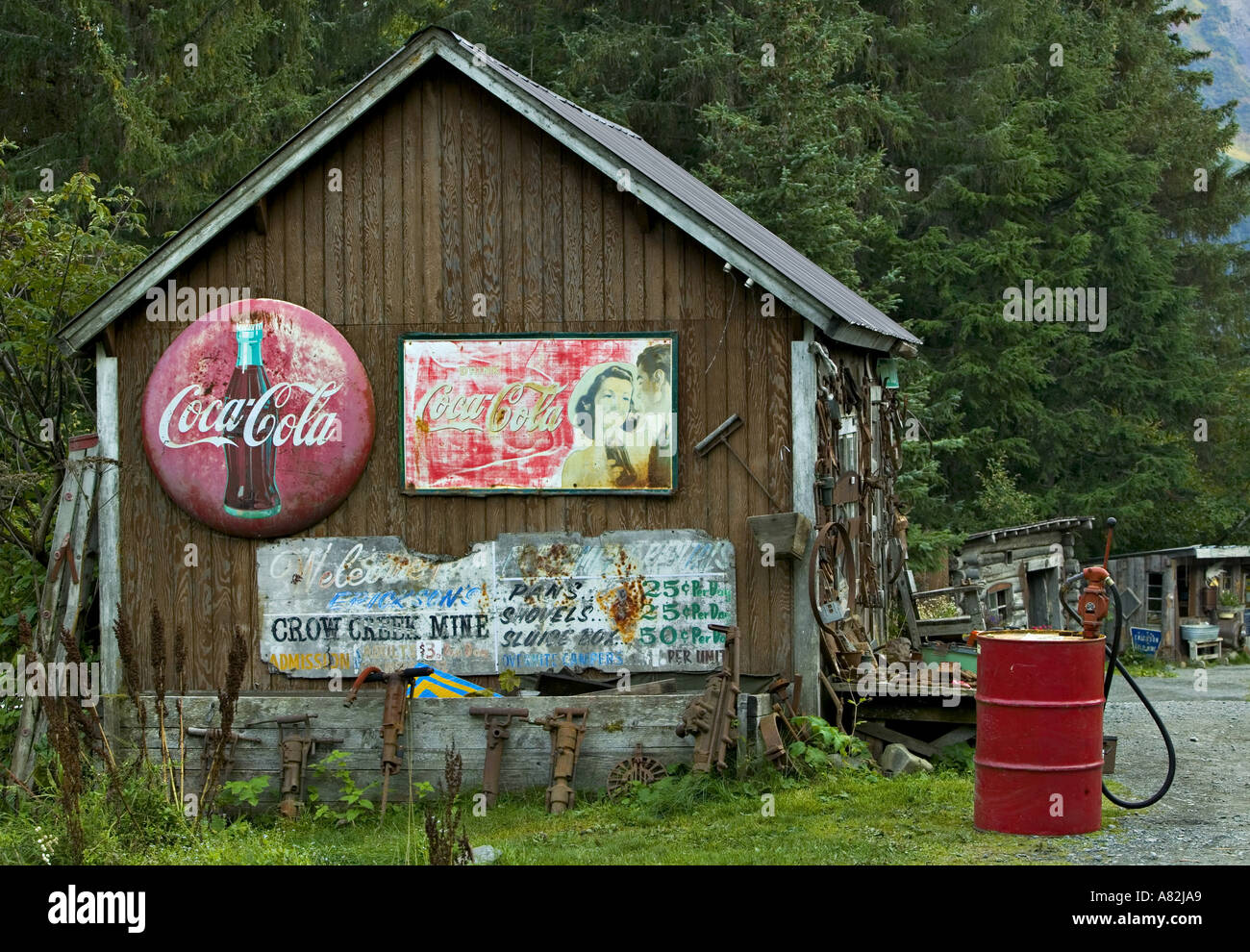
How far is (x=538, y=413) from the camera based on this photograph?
12.0 metres

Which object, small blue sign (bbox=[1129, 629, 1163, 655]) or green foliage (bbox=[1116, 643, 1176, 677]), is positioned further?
small blue sign (bbox=[1129, 629, 1163, 655])

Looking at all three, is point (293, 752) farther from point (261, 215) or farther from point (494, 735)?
point (261, 215)

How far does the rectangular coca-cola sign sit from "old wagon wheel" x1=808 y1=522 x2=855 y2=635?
1.31 metres

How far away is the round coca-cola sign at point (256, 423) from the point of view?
12180 mm

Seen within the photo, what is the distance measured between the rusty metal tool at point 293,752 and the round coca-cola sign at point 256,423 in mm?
1853

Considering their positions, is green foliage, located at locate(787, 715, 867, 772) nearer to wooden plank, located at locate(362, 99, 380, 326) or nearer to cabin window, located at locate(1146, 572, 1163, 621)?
wooden plank, located at locate(362, 99, 380, 326)

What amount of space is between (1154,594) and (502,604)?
2283 cm

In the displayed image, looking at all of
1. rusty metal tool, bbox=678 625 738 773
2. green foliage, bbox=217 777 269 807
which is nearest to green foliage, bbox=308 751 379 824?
green foliage, bbox=217 777 269 807

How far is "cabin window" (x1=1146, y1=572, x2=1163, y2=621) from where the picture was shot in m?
31.0

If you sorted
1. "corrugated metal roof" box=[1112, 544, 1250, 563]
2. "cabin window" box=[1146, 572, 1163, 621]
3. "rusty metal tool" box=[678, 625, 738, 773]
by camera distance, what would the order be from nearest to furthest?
"rusty metal tool" box=[678, 625, 738, 773]
"corrugated metal roof" box=[1112, 544, 1250, 563]
"cabin window" box=[1146, 572, 1163, 621]

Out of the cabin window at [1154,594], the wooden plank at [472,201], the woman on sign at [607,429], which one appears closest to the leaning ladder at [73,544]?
the wooden plank at [472,201]

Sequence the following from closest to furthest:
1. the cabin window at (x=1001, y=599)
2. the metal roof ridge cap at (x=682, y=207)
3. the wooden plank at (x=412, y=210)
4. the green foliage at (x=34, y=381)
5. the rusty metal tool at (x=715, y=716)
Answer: the rusty metal tool at (x=715, y=716) < the metal roof ridge cap at (x=682, y=207) < the wooden plank at (x=412, y=210) < the green foliage at (x=34, y=381) < the cabin window at (x=1001, y=599)

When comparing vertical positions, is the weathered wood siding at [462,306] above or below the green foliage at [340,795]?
above

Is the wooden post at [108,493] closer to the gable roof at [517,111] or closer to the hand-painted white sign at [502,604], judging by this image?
the gable roof at [517,111]
